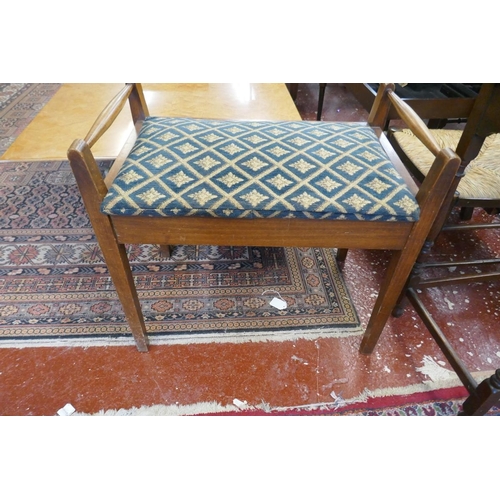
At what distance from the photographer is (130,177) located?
0.80m

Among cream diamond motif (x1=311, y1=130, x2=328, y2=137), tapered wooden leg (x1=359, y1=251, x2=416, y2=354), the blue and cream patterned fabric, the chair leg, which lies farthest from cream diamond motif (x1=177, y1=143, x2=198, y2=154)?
the chair leg

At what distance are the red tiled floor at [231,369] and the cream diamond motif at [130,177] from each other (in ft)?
1.93

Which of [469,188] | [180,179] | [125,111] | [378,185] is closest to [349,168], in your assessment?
[378,185]

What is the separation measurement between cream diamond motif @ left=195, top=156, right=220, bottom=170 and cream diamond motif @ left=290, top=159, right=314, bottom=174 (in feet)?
0.62

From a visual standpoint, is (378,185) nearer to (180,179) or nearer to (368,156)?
(368,156)

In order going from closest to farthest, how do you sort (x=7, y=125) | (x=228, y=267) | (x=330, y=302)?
1. (x=330, y=302)
2. (x=228, y=267)
3. (x=7, y=125)

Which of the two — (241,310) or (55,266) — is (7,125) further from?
(241,310)

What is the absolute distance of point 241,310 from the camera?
4.08 feet

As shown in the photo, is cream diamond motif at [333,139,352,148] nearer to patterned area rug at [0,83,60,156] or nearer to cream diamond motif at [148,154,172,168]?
cream diamond motif at [148,154,172,168]

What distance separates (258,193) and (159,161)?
263 mm

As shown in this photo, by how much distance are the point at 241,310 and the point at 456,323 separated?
775mm

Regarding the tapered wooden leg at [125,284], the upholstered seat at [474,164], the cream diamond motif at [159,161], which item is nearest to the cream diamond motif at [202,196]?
the cream diamond motif at [159,161]

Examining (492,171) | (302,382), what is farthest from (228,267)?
(492,171)

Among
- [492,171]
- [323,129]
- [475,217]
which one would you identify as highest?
[323,129]
